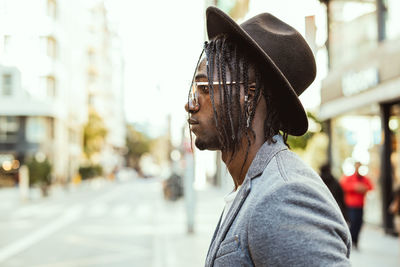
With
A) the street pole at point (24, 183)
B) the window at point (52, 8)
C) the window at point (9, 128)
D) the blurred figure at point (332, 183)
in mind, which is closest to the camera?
the blurred figure at point (332, 183)

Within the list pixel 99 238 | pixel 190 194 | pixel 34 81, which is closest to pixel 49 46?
pixel 34 81

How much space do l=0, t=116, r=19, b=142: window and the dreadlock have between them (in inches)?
1573

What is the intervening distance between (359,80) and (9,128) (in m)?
32.8

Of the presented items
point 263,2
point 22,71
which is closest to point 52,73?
point 22,71

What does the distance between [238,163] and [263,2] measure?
3772 millimetres

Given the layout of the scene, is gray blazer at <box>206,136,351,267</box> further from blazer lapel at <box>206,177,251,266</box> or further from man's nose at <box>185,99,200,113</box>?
man's nose at <box>185,99,200,113</box>

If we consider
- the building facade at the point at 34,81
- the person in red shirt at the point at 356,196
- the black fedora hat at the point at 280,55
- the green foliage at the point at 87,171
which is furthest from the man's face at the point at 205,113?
the green foliage at the point at 87,171

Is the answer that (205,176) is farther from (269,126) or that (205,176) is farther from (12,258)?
(269,126)

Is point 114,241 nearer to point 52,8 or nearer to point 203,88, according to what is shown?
point 203,88

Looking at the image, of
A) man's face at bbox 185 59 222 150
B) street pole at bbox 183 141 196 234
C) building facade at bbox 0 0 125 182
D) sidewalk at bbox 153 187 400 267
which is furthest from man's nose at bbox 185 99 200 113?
building facade at bbox 0 0 125 182

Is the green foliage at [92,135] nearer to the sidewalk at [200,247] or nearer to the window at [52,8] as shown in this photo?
the window at [52,8]

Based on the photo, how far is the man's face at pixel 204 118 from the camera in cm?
153

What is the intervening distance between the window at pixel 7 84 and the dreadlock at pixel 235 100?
39420 mm

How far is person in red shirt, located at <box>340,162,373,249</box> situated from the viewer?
9250 millimetres
